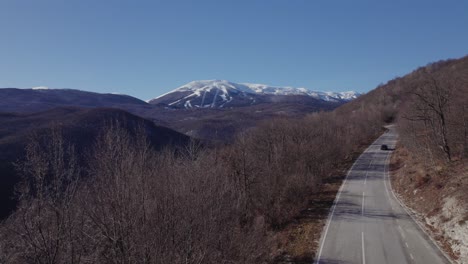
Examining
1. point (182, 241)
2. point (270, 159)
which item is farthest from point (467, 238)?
point (270, 159)

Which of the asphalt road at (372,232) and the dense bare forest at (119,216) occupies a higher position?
the dense bare forest at (119,216)

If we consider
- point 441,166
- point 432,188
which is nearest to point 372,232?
point 432,188

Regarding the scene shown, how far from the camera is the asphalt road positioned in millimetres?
20281

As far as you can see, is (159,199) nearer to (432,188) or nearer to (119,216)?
(119,216)

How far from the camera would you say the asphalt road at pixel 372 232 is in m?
20.3

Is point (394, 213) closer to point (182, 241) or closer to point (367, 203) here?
point (367, 203)

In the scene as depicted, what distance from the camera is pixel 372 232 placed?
25.0 meters

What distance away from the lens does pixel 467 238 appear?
19.4 metres

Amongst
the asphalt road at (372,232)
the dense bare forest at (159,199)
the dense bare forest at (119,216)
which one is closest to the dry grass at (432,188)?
the asphalt road at (372,232)

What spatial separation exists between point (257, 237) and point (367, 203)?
17.1 meters

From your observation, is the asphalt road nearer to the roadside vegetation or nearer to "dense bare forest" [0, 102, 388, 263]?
the roadside vegetation

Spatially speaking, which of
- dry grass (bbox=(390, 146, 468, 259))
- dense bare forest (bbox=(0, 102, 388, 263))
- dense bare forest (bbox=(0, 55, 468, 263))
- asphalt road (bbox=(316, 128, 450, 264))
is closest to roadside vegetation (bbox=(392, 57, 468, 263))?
dry grass (bbox=(390, 146, 468, 259))

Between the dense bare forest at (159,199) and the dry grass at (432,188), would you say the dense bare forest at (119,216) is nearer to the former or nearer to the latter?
the dense bare forest at (159,199)

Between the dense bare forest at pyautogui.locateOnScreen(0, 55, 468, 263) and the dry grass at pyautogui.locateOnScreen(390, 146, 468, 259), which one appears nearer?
the dense bare forest at pyautogui.locateOnScreen(0, 55, 468, 263)
